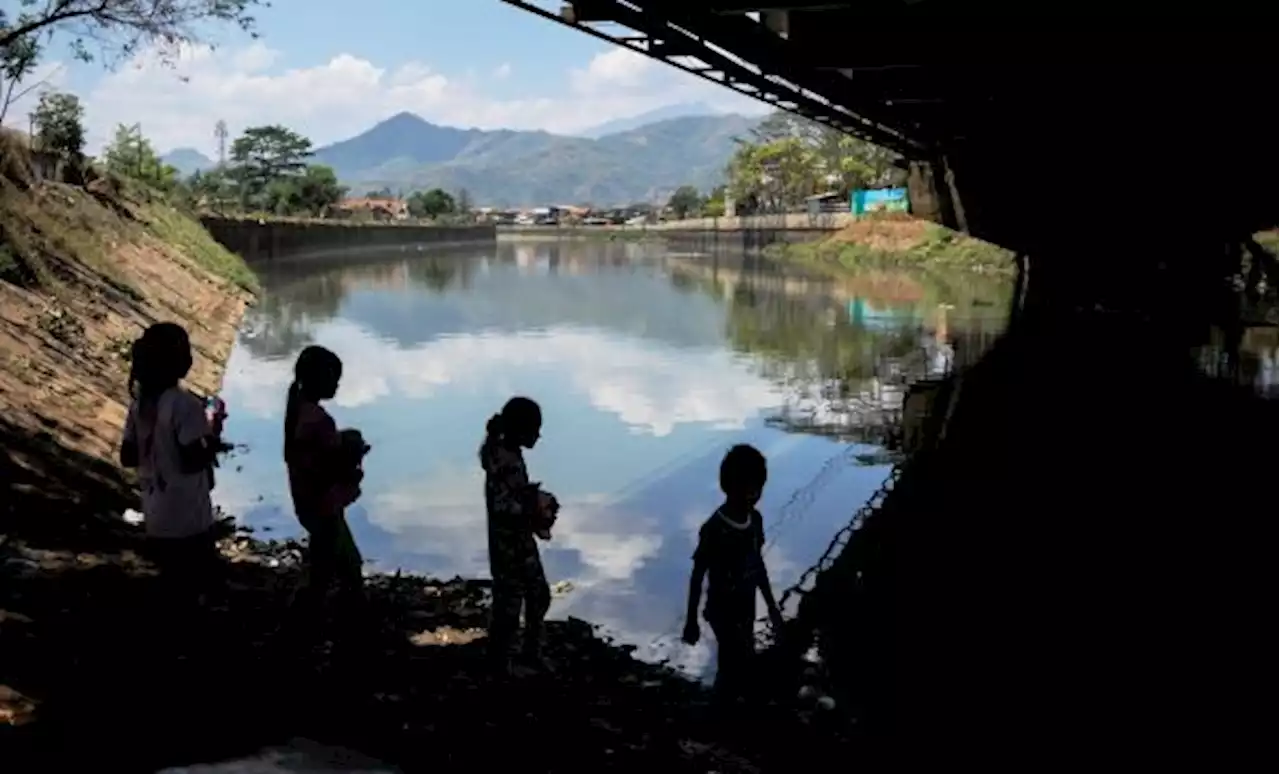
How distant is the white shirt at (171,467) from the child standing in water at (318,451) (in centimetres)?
56

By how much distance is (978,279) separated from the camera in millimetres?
60250

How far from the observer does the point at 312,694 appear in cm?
636

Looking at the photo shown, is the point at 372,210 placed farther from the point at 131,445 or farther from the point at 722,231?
the point at 131,445

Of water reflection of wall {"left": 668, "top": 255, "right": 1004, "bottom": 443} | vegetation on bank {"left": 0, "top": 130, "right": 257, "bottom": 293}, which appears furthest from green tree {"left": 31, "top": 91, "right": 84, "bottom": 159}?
water reflection of wall {"left": 668, "top": 255, "right": 1004, "bottom": 443}

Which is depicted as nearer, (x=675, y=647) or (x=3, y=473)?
(x=675, y=647)

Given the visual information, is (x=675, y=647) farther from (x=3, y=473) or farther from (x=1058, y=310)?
(x=1058, y=310)

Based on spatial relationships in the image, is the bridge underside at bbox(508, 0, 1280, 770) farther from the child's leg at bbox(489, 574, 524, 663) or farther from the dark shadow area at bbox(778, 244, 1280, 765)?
the child's leg at bbox(489, 574, 524, 663)

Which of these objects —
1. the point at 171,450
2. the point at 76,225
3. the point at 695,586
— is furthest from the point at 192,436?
the point at 76,225

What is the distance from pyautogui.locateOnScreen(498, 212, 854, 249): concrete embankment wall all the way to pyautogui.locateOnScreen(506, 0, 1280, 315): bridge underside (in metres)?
72.7

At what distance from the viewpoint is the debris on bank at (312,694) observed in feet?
18.0

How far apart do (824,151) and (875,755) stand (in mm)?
123840

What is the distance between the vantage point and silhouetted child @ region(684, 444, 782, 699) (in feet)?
20.3

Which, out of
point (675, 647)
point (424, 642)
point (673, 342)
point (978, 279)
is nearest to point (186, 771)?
point (424, 642)

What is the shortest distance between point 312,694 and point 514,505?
1.37 m
